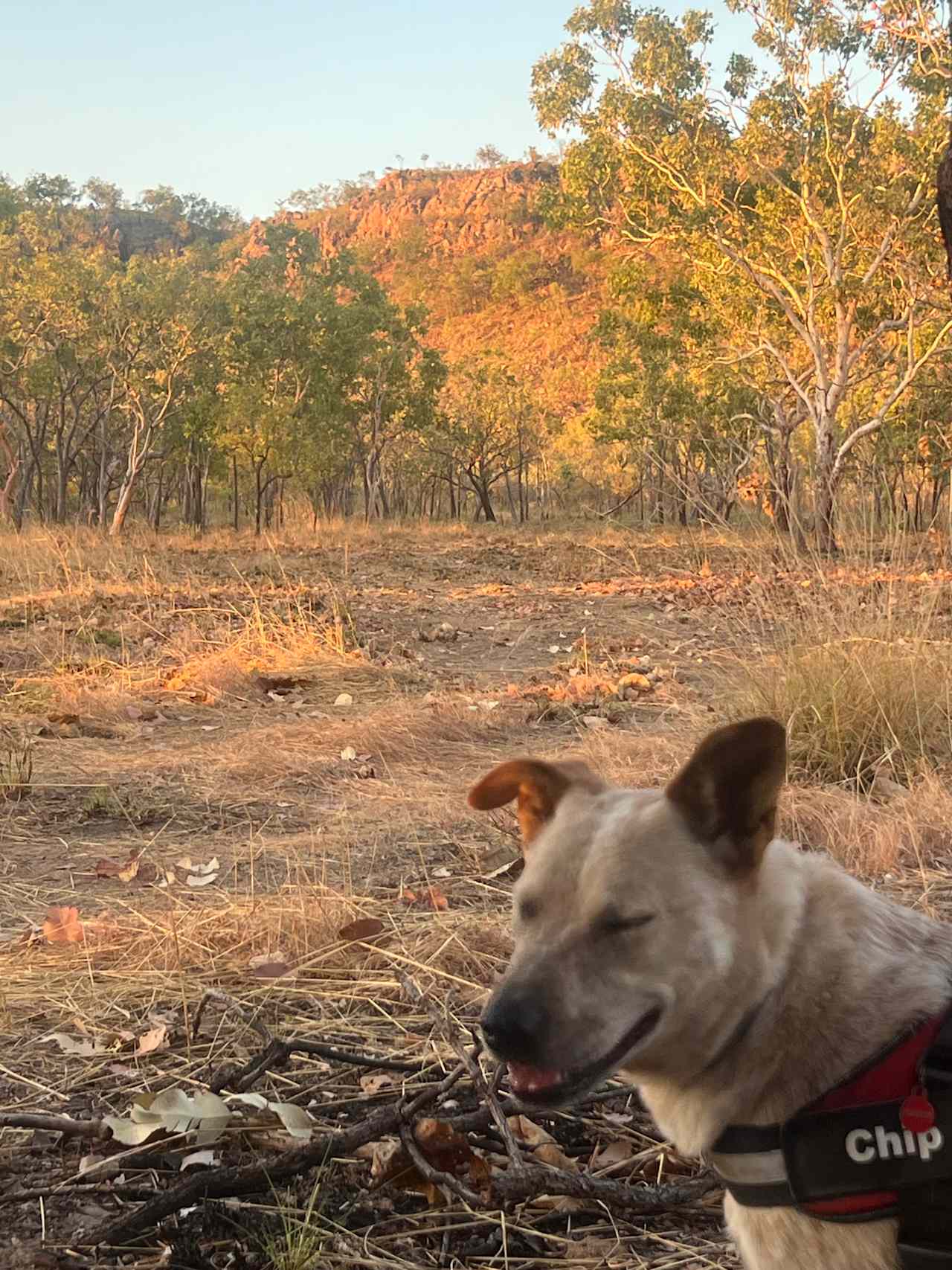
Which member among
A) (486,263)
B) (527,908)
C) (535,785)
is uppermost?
(486,263)

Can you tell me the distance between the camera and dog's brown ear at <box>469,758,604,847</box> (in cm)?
197

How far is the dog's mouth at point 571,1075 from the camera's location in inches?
63.0

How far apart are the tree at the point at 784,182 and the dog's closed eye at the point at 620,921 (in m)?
18.1

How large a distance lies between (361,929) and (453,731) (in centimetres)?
345

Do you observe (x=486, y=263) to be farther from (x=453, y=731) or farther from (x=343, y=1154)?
(x=343, y=1154)

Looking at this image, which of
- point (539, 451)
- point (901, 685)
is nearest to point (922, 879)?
point (901, 685)

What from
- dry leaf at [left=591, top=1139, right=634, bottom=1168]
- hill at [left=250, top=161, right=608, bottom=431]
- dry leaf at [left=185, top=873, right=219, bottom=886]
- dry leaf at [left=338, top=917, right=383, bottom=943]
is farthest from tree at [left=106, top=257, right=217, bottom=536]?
hill at [left=250, top=161, right=608, bottom=431]

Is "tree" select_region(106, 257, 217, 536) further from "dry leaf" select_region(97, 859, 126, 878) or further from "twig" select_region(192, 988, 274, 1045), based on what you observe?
"twig" select_region(192, 988, 274, 1045)

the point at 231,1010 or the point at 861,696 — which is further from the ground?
the point at 861,696

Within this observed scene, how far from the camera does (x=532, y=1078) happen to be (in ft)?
5.32

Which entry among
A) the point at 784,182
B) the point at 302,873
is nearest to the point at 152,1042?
the point at 302,873

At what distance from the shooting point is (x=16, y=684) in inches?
313

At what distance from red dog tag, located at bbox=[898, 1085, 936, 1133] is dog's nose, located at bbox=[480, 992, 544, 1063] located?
54 centimetres

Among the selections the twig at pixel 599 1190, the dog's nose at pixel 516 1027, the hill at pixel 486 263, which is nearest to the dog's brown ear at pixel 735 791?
the dog's nose at pixel 516 1027
